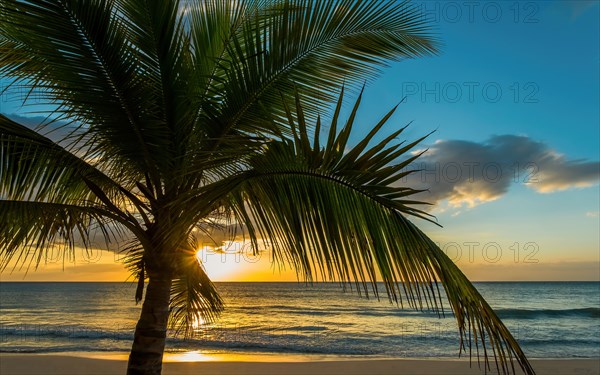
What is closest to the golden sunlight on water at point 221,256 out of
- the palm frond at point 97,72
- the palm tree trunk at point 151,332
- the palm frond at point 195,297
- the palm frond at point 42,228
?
the palm frond at point 195,297

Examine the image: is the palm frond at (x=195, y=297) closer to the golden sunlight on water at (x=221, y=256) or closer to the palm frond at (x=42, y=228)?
the golden sunlight on water at (x=221, y=256)

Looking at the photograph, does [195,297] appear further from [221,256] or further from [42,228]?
[42,228]

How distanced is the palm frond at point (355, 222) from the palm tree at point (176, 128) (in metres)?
0.01

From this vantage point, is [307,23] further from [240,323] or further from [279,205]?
[240,323]

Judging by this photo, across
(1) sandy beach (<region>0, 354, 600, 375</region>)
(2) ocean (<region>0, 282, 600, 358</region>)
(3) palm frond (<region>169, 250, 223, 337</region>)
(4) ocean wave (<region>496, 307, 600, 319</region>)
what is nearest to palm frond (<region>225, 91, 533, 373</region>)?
(3) palm frond (<region>169, 250, 223, 337</region>)

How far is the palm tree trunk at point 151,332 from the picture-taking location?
14.2 ft

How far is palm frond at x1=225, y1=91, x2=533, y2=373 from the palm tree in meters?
0.01

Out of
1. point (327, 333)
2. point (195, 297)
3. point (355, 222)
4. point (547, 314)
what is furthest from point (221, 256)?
point (547, 314)

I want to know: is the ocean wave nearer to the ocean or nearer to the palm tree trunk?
the ocean

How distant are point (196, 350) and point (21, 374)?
6084 mm

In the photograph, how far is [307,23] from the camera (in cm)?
428

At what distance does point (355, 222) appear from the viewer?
3051 millimetres

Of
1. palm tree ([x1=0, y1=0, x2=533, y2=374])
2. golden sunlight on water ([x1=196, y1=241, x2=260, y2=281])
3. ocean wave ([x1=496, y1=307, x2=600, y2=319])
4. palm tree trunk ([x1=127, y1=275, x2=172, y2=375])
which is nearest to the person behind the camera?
palm tree ([x1=0, y1=0, x2=533, y2=374])

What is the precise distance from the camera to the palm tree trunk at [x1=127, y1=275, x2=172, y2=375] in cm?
432
